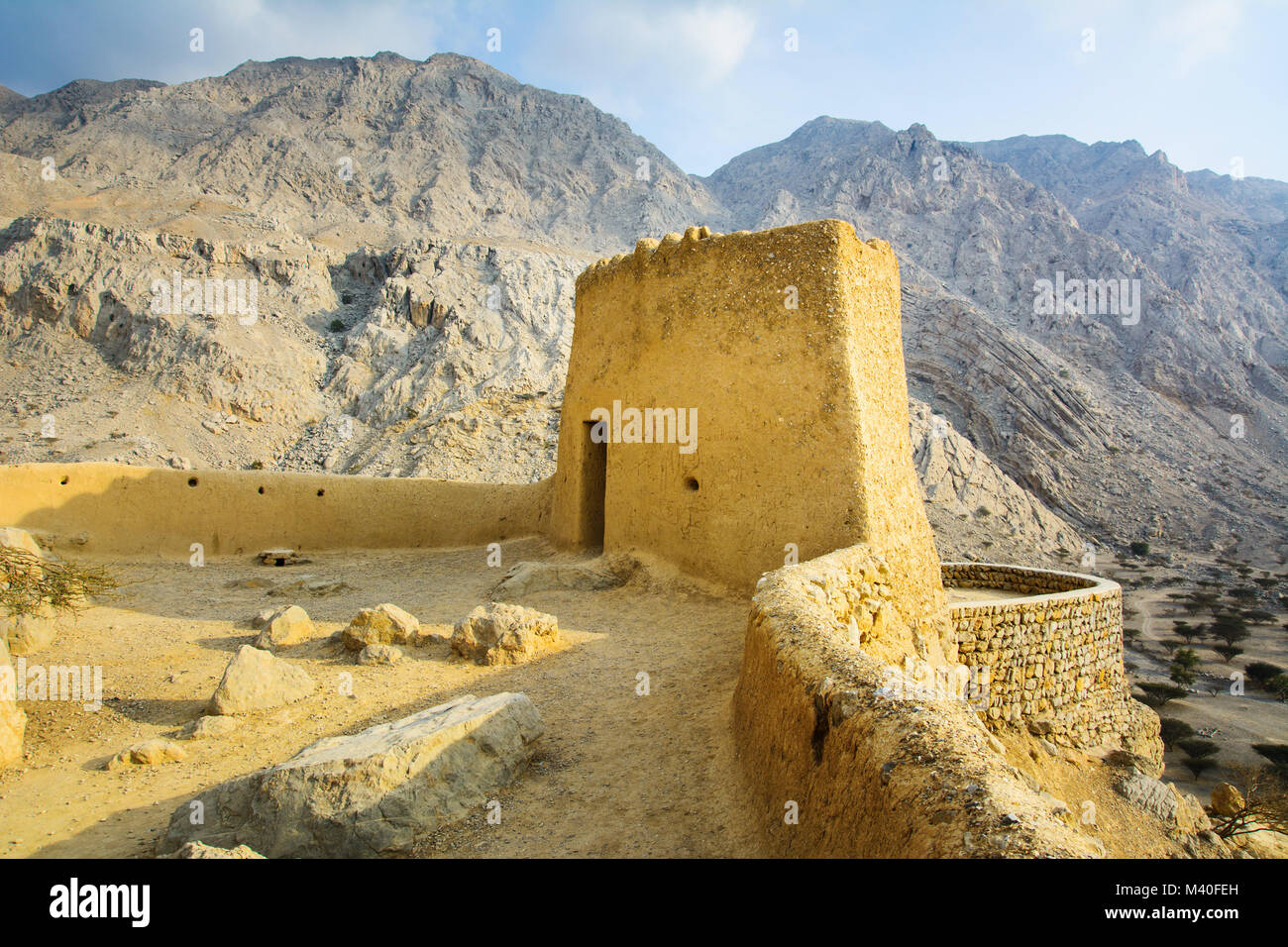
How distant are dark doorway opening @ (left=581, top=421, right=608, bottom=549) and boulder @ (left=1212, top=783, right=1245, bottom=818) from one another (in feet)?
33.5

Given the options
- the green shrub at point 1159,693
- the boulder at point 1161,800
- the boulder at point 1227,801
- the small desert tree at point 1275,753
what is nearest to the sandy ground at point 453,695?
the boulder at point 1161,800

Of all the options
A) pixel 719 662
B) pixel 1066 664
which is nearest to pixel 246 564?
pixel 719 662

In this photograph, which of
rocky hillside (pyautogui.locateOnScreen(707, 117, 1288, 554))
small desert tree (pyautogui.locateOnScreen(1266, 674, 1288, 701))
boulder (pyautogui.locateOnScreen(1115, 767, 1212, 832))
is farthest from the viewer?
rocky hillside (pyautogui.locateOnScreen(707, 117, 1288, 554))

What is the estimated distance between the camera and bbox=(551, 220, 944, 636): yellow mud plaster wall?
649cm

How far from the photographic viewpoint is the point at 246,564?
10562 mm

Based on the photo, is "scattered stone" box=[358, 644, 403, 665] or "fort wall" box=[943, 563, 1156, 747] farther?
"fort wall" box=[943, 563, 1156, 747]

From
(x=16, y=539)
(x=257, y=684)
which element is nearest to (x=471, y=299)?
(x=16, y=539)

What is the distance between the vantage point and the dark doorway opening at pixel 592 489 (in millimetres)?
9539

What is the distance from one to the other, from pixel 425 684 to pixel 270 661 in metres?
1.04

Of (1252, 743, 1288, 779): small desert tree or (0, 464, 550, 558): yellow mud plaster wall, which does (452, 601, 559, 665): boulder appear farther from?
(1252, 743, 1288, 779): small desert tree

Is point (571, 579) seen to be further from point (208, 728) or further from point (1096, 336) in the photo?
point (1096, 336)

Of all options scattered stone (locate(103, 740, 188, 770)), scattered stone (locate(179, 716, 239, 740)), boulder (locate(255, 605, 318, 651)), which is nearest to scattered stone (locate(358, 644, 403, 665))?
boulder (locate(255, 605, 318, 651))
